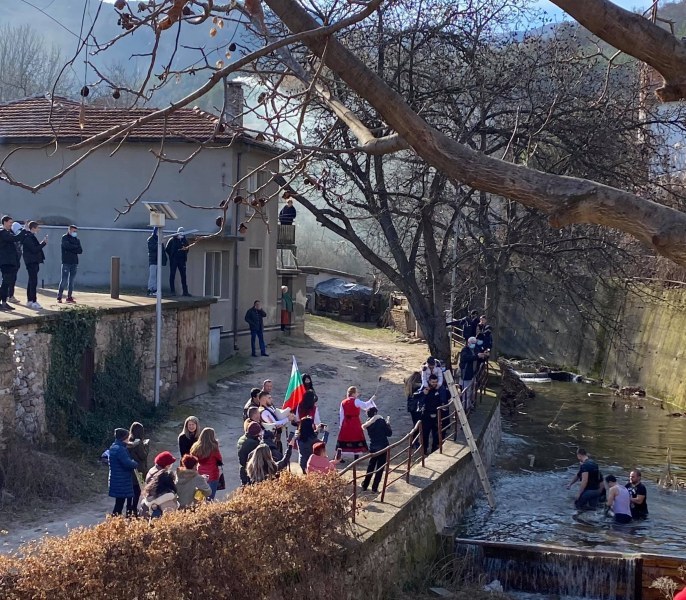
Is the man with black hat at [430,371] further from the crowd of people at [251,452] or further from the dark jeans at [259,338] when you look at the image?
the dark jeans at [259,338]

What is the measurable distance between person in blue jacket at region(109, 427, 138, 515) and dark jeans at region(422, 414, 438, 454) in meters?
6.45

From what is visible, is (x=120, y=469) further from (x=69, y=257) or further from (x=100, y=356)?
(x=69, y=257)

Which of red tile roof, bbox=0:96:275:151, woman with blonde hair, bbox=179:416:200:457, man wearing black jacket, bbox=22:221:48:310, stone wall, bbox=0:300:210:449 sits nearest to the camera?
woman with blonde hair, bbox=179:416:200:457

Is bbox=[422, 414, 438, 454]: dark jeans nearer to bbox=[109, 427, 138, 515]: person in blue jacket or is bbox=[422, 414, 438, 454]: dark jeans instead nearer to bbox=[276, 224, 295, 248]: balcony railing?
bbox=[109, 427, 138, 515]: person in blue jacket

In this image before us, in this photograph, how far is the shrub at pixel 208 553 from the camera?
663cm

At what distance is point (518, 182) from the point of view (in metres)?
6.73

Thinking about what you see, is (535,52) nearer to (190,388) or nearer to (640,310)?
(190,388)

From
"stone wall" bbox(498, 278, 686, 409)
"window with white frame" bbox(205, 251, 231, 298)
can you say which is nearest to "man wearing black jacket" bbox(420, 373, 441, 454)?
"stone wall" bbox(498, 278, 686, 409)

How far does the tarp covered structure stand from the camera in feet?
151

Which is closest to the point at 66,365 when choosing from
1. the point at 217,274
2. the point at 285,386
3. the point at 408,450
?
the point at 408,450

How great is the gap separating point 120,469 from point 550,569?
681 centimetres

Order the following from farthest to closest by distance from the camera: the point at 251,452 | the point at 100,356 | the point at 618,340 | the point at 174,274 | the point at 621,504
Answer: the point at 618,340, the point at 174,274, the point at 100,356, the point at 621,504, the point at 251,452

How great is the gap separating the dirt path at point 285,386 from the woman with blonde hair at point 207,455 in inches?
78.6

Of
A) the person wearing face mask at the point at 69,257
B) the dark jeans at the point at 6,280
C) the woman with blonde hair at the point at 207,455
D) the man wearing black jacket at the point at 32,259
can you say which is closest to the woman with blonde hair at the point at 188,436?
the woman with blonde hair at the point at 207,455
